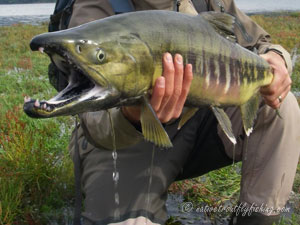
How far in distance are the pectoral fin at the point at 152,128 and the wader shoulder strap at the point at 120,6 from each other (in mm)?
1211

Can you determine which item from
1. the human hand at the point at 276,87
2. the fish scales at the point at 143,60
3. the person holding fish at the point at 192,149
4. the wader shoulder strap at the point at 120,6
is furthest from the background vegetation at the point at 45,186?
the wader shoulder strap at the point at 120,6

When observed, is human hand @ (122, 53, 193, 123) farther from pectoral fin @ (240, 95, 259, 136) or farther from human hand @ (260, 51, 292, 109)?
human hand @ (260, 51, 292, 109)

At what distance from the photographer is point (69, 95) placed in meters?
1.79

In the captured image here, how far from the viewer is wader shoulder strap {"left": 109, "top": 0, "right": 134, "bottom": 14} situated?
3.03 meters

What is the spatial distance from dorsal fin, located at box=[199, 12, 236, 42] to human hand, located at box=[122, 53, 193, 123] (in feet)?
1.34

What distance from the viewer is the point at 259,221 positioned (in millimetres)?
3107

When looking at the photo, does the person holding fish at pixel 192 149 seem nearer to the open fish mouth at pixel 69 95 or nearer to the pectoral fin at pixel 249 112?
the pectoral fin at pixel 249 112

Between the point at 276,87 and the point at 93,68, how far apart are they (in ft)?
5.57

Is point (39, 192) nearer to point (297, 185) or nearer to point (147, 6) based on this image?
point (147, 6)

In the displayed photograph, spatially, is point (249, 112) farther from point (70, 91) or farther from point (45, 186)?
point (45, 186)

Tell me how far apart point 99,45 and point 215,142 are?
1767mm

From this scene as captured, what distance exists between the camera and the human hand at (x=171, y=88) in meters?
2.10

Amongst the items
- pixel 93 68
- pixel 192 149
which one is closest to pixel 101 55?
pixel 93 68

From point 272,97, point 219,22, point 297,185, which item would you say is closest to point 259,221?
point 272,97
